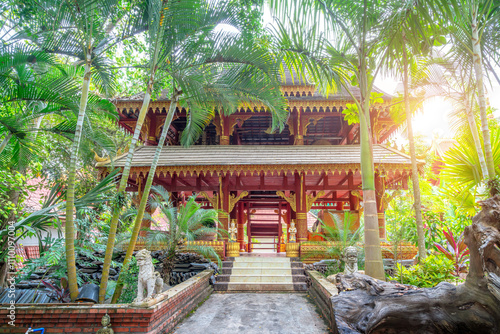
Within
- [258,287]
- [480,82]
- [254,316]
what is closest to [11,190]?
[254,316]

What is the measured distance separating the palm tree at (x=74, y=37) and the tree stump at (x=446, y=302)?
14.1 feet

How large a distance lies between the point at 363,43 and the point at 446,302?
390 cm

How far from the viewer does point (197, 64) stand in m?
5.54

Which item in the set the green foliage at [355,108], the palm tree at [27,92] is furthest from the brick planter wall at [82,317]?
the green foliage at [355,108]

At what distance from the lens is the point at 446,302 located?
3338 mm

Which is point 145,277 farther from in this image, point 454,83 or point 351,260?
point 454,83

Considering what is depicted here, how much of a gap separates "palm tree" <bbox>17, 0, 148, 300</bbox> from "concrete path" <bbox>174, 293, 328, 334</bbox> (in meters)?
2.41

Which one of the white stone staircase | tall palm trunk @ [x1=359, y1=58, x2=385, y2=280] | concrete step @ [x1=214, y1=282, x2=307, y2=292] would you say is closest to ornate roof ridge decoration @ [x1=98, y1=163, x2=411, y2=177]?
the white stone staircase

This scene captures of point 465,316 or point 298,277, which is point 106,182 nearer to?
point 465,316

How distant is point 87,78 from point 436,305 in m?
6.09

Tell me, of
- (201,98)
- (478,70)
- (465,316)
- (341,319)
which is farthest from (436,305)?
(201,98)

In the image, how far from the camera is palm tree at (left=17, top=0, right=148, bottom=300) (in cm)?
468

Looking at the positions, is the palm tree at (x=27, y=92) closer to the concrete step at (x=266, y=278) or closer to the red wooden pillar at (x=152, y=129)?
the concrete step at (x=266, y=278)

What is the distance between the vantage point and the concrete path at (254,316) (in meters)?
5.21
